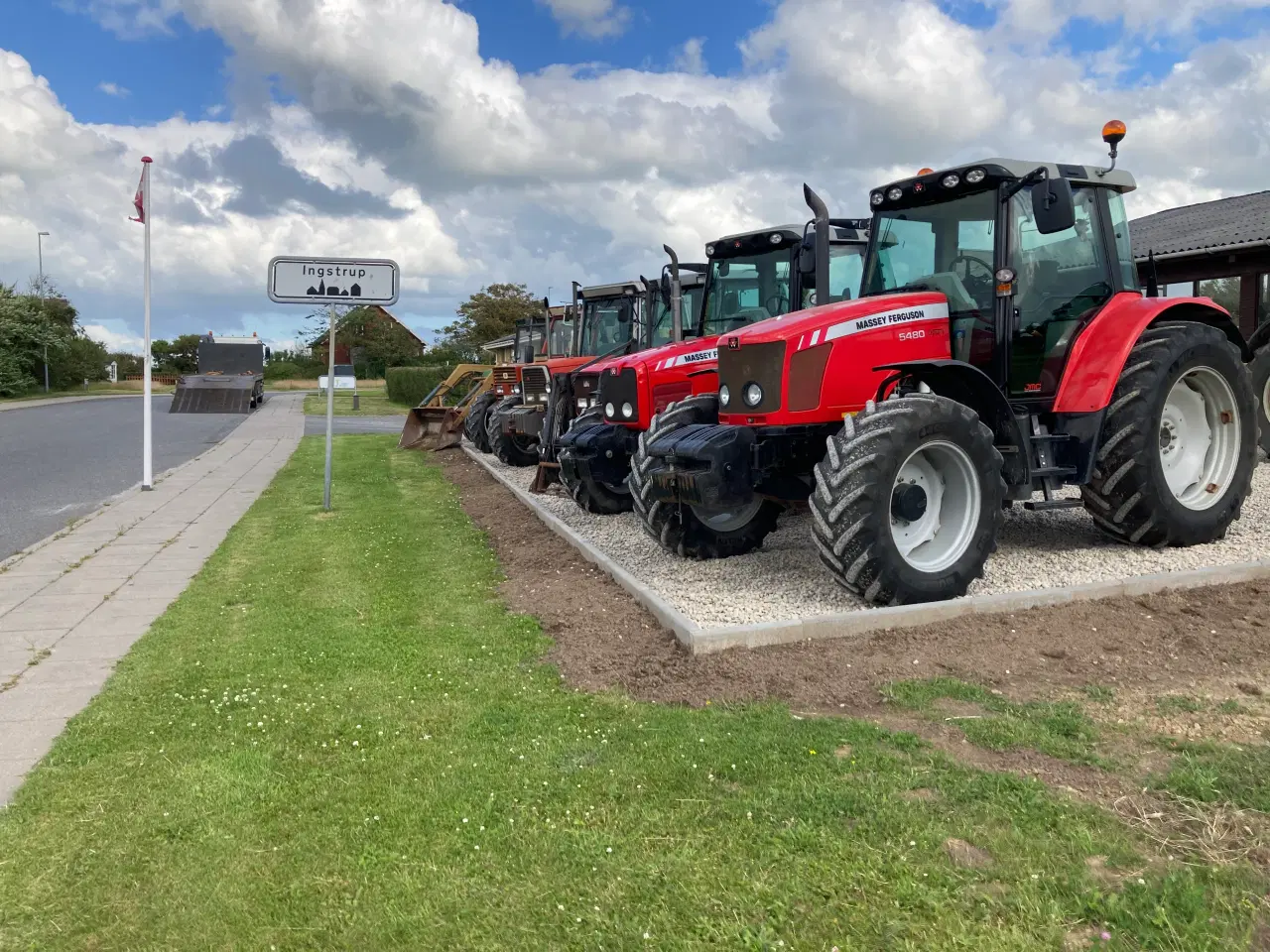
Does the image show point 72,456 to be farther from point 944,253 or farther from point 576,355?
point 944,253

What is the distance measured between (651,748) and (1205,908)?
1.94m

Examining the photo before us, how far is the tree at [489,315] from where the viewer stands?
6153 centimetres

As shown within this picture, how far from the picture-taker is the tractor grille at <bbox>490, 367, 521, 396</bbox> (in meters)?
18.5

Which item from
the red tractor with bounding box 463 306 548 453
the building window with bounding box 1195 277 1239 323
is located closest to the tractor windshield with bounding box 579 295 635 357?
the red tractor with bounding box 463 306 548 453

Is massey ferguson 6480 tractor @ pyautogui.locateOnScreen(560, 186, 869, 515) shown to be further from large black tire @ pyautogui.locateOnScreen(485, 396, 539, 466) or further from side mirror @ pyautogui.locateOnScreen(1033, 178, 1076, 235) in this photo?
large black tire @ pyautogui.locateOnScreen(485, 396, 539, 466)

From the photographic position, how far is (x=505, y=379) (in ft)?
61.0

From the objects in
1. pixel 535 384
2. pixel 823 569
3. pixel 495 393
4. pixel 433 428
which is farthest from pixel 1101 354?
pixel 433 428

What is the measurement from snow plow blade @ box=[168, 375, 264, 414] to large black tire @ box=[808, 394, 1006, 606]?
3332 cm

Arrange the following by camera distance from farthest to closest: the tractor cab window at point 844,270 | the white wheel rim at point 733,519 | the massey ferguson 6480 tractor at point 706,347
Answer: the massey ferguson 6480 tractor at point 706,347, the tractor cab window at point 844,270, the white wheel rim at point 733,519

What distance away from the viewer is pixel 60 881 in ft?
10.3

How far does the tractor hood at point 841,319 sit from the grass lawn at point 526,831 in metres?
2.57

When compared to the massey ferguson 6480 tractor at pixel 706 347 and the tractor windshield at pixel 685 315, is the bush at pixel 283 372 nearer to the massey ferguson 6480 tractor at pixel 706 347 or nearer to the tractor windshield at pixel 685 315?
the tractor windshield at pixel 685 315

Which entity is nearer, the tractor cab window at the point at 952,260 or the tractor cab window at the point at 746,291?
the tractor cab window at the point at 952,260

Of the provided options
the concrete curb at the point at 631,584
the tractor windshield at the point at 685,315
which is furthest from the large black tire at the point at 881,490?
the tractor windshield at the point at 685,315
